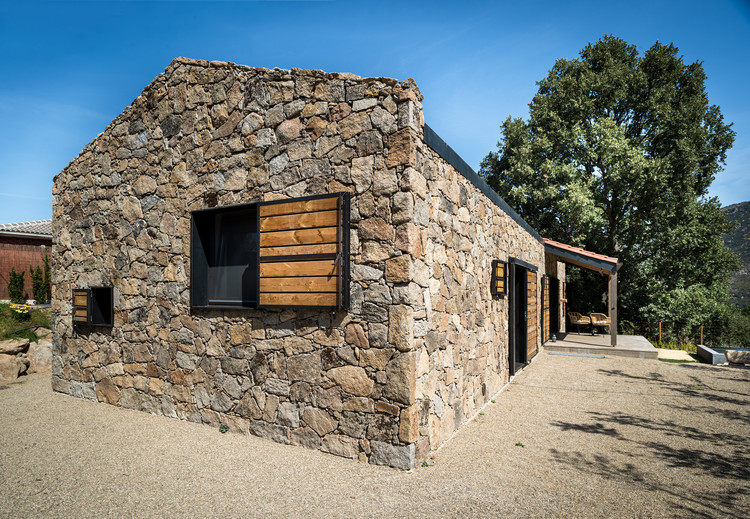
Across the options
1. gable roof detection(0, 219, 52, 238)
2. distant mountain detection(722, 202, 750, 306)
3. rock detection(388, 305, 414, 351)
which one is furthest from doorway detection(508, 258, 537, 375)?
distant mountain detection(722, 202, 750, 306)

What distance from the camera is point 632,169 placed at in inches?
650

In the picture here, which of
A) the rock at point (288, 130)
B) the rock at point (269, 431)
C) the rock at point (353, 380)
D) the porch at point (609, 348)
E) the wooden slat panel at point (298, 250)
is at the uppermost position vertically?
the rock at point (288, 130)

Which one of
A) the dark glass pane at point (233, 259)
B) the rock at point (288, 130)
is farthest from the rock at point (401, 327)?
Answer: the rock at point (288, 130)

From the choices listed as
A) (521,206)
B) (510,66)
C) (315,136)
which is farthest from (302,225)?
(521,206)

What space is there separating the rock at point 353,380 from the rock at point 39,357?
7510 mm

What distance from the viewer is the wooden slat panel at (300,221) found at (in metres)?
4.43

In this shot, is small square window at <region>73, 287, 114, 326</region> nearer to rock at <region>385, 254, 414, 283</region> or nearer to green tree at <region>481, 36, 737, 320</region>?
rock at <region>385, 254, 414, 283</region>

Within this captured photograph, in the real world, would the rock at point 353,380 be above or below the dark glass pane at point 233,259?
below

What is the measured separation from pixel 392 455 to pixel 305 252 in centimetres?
209

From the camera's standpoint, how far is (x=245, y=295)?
524 centimetres

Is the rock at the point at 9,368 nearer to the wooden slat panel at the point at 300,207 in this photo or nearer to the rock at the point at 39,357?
the rock at the point at 39,357

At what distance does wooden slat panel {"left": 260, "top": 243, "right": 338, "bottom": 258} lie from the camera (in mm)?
4391

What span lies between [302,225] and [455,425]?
9.36 feet

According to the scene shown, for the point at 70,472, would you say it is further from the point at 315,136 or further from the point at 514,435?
the point at 514,435
